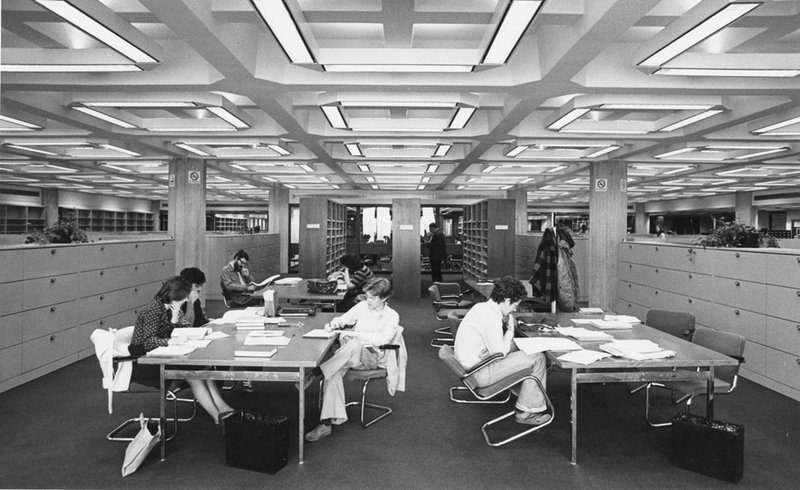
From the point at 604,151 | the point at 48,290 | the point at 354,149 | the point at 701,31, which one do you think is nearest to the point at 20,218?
the point at 48,290

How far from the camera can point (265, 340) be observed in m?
4.17

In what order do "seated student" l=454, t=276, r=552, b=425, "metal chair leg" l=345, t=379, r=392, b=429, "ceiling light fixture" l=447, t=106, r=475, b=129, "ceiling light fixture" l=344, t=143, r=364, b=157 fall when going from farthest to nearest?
"ceiling light fixture" l=344, t=143, r=364, b=157 < "ceiling light fixture" l=447, t=106, r=475, b=129 < "metal chair leg" l=345, t=379, r=392, b=429 < "seated student" l=454, t=276, r=552, b=425

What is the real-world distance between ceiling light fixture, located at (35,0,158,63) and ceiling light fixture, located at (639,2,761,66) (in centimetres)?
458

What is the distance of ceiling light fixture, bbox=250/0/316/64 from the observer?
3.55 meters

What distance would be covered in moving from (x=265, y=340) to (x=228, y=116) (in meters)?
3.84

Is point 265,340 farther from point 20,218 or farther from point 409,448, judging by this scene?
point 20,218

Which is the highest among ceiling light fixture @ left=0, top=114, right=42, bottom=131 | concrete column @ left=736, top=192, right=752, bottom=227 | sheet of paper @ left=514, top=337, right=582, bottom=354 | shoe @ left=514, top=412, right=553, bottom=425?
ceiling light fixture @ left=0, top=114, right=42, bottom=131

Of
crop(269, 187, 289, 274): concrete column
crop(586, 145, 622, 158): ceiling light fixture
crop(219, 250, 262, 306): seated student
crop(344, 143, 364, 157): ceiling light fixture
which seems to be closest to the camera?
crop(219, 250, 262, 306): seated student

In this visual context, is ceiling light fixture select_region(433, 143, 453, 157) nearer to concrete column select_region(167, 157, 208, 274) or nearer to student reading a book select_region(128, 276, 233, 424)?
concrete column select_region(167, 157, 208, 274)

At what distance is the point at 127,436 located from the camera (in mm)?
4266

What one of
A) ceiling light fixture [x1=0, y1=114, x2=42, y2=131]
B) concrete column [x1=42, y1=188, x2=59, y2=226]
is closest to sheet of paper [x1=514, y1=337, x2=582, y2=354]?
ceiling light fixture [x1=0, y1=114, x2=42, y2=131]

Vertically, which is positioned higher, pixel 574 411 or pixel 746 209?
pixel 746 209

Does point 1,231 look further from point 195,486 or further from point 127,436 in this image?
point 195,486

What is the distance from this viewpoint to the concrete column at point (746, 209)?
755 inches
